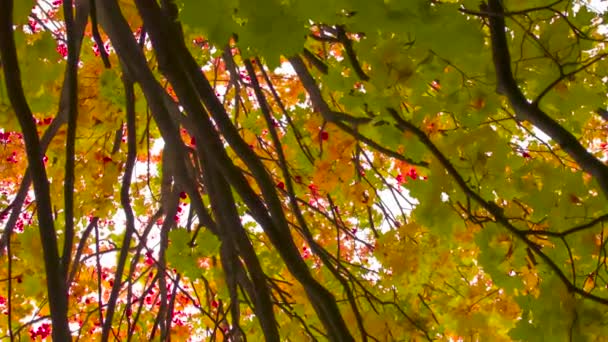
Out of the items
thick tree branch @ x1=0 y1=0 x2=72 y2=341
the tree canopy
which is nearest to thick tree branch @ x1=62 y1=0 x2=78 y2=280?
the tree canopy

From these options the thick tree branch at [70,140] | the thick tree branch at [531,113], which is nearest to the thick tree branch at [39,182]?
the thick tree branch at [70,140]

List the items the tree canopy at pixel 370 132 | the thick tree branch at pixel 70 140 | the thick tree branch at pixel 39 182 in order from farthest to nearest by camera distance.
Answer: the thick tree branch at pixel 70 140 → the thick tree branch at pixel 39 182 → the tree canopy at pixel 370 132

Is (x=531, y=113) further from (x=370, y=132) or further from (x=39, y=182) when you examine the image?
(x=39, y=182)

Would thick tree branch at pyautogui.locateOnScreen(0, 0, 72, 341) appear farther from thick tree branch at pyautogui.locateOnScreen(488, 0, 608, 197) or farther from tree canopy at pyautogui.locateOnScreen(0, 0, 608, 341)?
thick tree branch at pyautogui.locateOnScreen(488, 0, 608, 197)

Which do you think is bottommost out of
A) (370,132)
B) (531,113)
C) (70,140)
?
(531,113)

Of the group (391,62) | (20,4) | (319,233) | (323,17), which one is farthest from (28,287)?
(319,233)

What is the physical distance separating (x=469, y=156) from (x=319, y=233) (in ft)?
7.27

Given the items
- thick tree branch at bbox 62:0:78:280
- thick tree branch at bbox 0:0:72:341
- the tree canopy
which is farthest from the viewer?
thick tree branch at bbox 62:0:78:280

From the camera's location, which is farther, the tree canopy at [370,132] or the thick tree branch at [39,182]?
the thick tree branch at [39,182]

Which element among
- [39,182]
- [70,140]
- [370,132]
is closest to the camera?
[39,182]

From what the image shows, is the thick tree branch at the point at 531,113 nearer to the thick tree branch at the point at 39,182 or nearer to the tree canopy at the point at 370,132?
the tree canopy at the point at 370,132

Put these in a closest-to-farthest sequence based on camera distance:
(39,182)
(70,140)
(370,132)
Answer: (39,182)
(70,140)
(370,132)

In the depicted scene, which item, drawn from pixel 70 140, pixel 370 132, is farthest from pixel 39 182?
pixel 370 132

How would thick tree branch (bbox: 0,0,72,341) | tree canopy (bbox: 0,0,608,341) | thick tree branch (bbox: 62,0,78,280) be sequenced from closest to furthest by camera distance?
tree canopy (bbox: 0,0,608,341)
thick tree branch (bbox: 0,0,72,341)
thick tree branch (bbox: 62,0,78,280)
